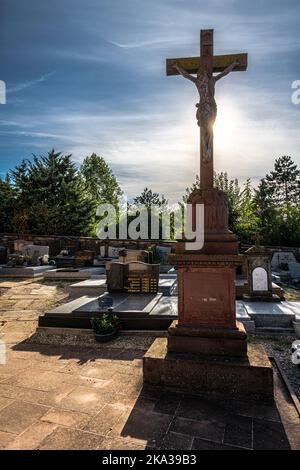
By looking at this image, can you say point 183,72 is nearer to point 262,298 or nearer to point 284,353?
point 284,353

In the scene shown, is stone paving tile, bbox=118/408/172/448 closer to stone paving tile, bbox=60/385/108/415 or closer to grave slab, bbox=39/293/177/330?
stone paving tile, bbox=60/385/108/415

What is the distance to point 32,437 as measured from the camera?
343 centimetres

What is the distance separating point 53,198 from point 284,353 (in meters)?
27.5

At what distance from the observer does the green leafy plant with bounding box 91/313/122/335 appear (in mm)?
7305

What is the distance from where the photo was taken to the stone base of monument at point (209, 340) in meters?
4.51

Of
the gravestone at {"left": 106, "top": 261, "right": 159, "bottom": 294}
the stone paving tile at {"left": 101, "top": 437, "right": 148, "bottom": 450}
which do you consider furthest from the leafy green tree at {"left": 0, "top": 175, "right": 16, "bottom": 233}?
the stone paving tile at {"left": 101, "top": 437, "right": 148, "bottom": 450}

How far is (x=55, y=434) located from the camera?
348 centimetres

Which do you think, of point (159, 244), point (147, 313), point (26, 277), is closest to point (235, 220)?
point (159, 244)

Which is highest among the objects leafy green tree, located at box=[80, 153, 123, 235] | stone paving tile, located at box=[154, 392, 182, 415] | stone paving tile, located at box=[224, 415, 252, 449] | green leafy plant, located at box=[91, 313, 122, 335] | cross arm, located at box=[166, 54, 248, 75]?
leafy green tree, located at box=[80, 153, 123, 235]

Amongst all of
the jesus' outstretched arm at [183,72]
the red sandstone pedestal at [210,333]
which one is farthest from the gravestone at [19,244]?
the jesus' outstretched arm at [183,72]

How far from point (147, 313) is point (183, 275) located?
138 inches

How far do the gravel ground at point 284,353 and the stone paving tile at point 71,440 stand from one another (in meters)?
3.09

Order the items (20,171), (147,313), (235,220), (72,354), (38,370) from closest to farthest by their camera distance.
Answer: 1. (38,370)
2. (72,354)
3. (147,313)
4. (235,220)
5. (20,171)
